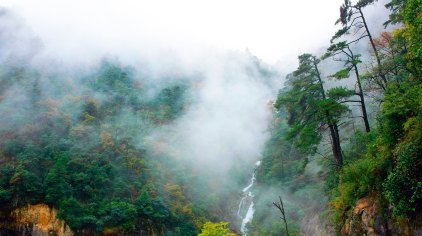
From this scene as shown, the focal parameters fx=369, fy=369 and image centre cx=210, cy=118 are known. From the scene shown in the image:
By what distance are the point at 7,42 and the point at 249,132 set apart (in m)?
61.4

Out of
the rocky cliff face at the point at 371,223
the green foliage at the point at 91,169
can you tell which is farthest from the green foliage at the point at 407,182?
the green foliage at the point at 91,169

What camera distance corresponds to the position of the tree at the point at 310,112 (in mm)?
20531

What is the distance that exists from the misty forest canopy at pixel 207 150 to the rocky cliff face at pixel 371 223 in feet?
0.22

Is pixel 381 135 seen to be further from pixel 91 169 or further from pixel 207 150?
pixel 207 150

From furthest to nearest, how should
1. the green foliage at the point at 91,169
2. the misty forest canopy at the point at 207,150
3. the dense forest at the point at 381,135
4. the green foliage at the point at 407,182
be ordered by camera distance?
the green foliage at the point at 91,169 → the misty forest canopy at the point at 207,150 → the dense forest at the point at 381,135 → the green foliage at the point at 407,182

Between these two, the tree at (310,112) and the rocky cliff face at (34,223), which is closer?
the tree at (310,112)

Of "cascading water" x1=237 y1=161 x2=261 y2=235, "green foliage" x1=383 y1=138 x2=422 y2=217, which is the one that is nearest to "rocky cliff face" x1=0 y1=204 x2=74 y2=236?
"cascading water" x1=237 y1=161 x2=261 y2=235

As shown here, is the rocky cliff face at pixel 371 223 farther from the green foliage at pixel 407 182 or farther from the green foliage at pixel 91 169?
the green foliage at pixel 91 169

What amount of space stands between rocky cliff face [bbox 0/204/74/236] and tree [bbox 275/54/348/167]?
30.1 m

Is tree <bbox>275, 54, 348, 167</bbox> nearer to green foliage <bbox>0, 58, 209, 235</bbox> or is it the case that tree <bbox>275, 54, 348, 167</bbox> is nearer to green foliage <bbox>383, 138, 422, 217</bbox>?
green foliage <bbox>383, 138, 422, 217</bbox>

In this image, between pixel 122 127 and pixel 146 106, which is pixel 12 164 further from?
pixel 146 106

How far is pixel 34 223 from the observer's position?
40.8m

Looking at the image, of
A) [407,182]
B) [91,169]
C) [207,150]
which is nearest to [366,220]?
[407,182]

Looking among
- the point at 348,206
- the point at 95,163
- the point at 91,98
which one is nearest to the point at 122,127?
the point at 91,98
